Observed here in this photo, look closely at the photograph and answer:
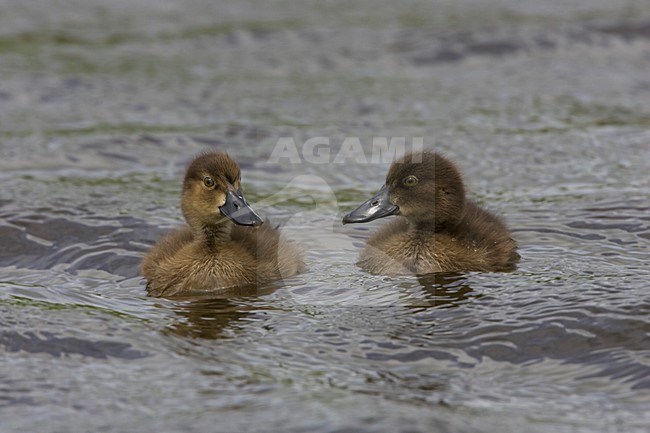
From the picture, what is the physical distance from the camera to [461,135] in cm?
1320

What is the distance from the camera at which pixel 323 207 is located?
1083 cm

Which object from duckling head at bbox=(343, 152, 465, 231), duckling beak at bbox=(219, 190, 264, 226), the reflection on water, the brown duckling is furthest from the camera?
duckling head at bbox=(343, 152, 465, 231)

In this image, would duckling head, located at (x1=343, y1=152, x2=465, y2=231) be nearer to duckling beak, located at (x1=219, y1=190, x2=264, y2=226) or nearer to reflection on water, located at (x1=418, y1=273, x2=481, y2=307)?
reflection on water, located at (x1=418, y1=273, x2=481, y2=307)

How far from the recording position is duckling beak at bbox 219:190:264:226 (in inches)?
332

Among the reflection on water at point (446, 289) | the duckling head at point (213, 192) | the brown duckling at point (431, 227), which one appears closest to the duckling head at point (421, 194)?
the brown duckling at point (431, 227)

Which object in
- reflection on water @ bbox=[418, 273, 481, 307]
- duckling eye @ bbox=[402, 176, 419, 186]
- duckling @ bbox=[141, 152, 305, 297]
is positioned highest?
duckling eye @ bbox=[402, 176, 419, 186]

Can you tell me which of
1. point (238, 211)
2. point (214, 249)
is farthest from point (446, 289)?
point (214, 249)

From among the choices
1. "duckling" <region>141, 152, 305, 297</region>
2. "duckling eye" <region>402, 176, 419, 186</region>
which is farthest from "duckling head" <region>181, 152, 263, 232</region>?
"duckling eye" <region>402, 176, 419, 186</region>

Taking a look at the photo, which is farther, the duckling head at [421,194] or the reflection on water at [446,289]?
the duckling head at [421,194]

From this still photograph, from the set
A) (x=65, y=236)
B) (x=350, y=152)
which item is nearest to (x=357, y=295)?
(x=65, y=236)

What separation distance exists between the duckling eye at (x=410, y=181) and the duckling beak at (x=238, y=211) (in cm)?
118

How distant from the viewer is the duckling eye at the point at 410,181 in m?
8.74

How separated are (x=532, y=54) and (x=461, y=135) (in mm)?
4065

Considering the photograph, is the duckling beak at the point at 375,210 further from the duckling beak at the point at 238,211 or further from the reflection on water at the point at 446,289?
the duckling beak at the point at 238,211
